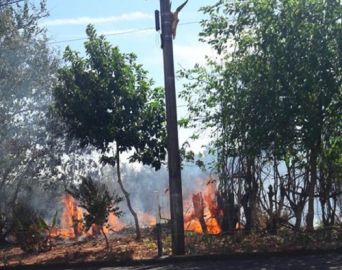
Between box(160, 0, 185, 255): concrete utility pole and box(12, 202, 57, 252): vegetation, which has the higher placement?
box(160, 0, 185, 255): concrete utility pole

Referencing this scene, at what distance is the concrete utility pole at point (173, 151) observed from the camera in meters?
11.4

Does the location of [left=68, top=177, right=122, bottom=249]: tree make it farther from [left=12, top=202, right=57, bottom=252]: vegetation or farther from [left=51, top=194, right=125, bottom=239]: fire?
[left=12, top=202, right=57, bottom=252]: vegetation

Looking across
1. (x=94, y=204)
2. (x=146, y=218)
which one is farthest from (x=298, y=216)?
(x=146, y=218)

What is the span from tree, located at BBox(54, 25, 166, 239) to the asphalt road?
355cm

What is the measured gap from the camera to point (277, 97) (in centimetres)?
1180

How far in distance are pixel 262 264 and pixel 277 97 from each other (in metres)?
3.68

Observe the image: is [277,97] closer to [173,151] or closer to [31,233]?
[173,151]

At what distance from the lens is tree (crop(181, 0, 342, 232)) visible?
456 inches

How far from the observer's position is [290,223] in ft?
44.9

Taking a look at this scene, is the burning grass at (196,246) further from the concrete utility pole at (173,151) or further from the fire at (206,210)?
the fire at (206,210)

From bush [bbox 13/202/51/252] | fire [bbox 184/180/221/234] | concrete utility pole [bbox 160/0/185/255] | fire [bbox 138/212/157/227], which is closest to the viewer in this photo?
concrete utility pole [bbox 160/0/185/255]

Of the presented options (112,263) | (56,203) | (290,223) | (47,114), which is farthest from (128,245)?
(56,203)

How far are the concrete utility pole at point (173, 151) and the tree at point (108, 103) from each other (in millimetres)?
2077

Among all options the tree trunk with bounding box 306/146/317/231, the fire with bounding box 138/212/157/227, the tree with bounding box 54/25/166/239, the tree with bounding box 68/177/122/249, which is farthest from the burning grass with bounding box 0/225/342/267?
the fire with bounding box 138/212/157/227
